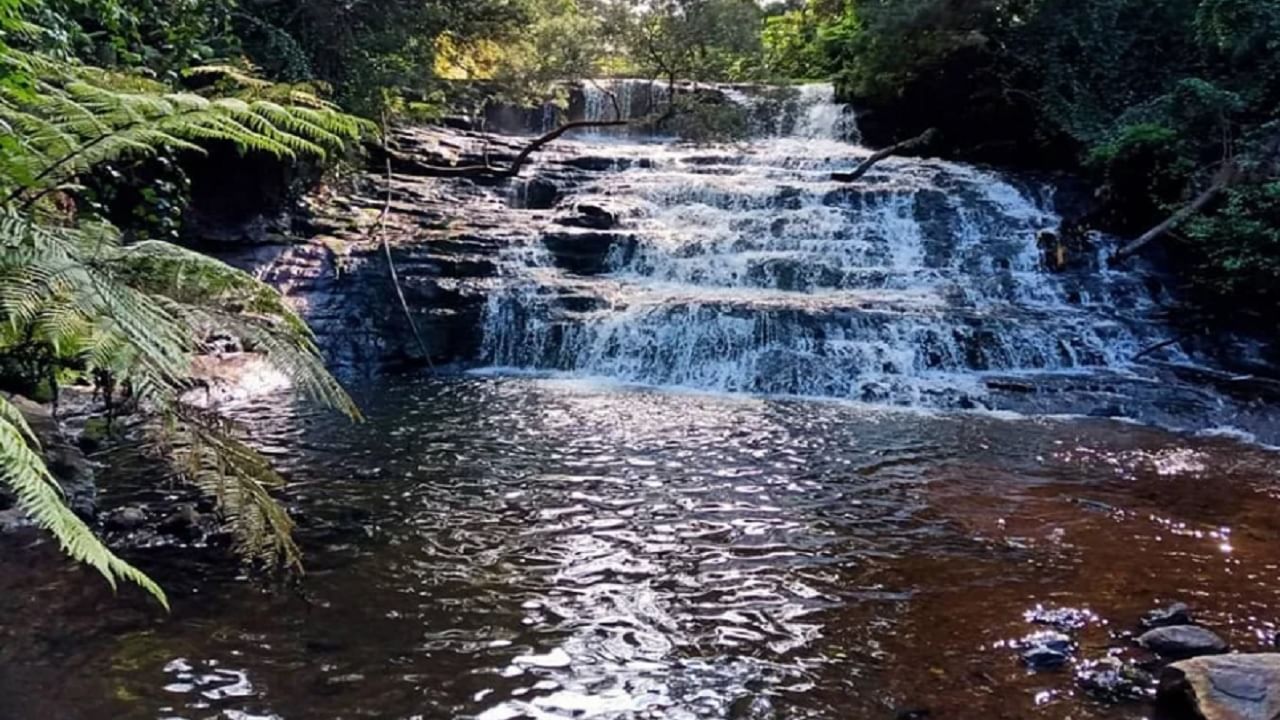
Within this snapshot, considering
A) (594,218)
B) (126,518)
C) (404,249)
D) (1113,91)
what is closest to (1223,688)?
(126,518)

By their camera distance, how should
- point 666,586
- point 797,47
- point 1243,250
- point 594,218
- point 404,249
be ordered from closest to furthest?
point 666,586 → point 1243,250 → point 404,249 → point 594,218 → point 797,47

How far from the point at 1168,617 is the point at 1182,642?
38cm

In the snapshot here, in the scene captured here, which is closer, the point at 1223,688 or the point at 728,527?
the point at 1223,688

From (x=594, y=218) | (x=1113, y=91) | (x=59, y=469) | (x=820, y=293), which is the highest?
(x=1113, y=91)

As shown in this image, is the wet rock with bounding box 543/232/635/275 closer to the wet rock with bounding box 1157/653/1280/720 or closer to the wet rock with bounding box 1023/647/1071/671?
the wet rock with bounding box 1023/647/1071/671

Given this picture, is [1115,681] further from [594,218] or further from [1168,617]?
[594,218]

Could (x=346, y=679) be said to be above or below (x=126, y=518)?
below

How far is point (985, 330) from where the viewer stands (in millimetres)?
11594

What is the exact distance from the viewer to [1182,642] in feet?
13.3

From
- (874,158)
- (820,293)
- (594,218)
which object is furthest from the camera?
(874,158)

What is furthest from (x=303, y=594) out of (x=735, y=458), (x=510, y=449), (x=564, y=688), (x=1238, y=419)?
(x=1238, y=419)


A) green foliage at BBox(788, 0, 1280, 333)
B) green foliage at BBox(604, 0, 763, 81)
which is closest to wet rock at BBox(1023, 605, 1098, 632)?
green foliage at BBox(788, 0, 1280, 333)

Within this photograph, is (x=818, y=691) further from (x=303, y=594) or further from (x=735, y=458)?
(x=735, y=458)

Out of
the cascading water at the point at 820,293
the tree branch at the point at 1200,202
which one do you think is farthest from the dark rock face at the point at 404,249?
the tree branch at the point at 1200,202
